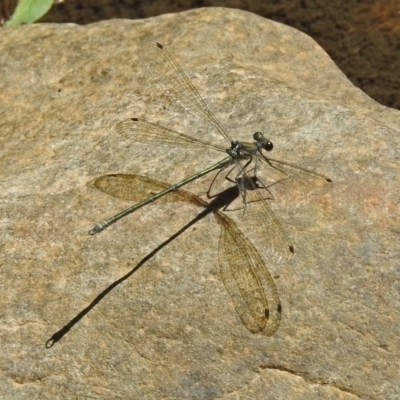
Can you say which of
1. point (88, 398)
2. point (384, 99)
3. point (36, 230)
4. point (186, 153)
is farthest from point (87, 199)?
point (384, 99)

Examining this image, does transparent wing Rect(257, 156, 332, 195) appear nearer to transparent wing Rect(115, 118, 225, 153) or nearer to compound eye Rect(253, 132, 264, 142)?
compound eye Rect(253, 132, 264, 142)

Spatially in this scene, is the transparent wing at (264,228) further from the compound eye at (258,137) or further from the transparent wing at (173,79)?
the transparent wing at (173,79)

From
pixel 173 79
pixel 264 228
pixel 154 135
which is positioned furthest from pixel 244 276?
pixel 173 79

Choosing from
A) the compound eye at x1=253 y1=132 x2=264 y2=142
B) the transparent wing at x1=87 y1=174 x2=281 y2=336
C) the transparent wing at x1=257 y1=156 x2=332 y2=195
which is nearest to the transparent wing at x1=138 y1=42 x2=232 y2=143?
the compound eye at x1=253 y1=132 x2=264 y2=142

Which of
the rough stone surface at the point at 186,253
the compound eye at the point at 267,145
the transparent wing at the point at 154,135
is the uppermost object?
the compound eye at the point at 267,145

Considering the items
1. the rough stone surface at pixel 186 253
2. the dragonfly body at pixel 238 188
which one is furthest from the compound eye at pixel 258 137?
the rough stone surface at pixel 186 253

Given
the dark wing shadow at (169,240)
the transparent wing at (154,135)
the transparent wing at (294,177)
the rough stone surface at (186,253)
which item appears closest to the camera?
the rough stone surface at (186,253)

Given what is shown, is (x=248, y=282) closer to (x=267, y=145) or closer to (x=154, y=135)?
(x=267, y=145)
